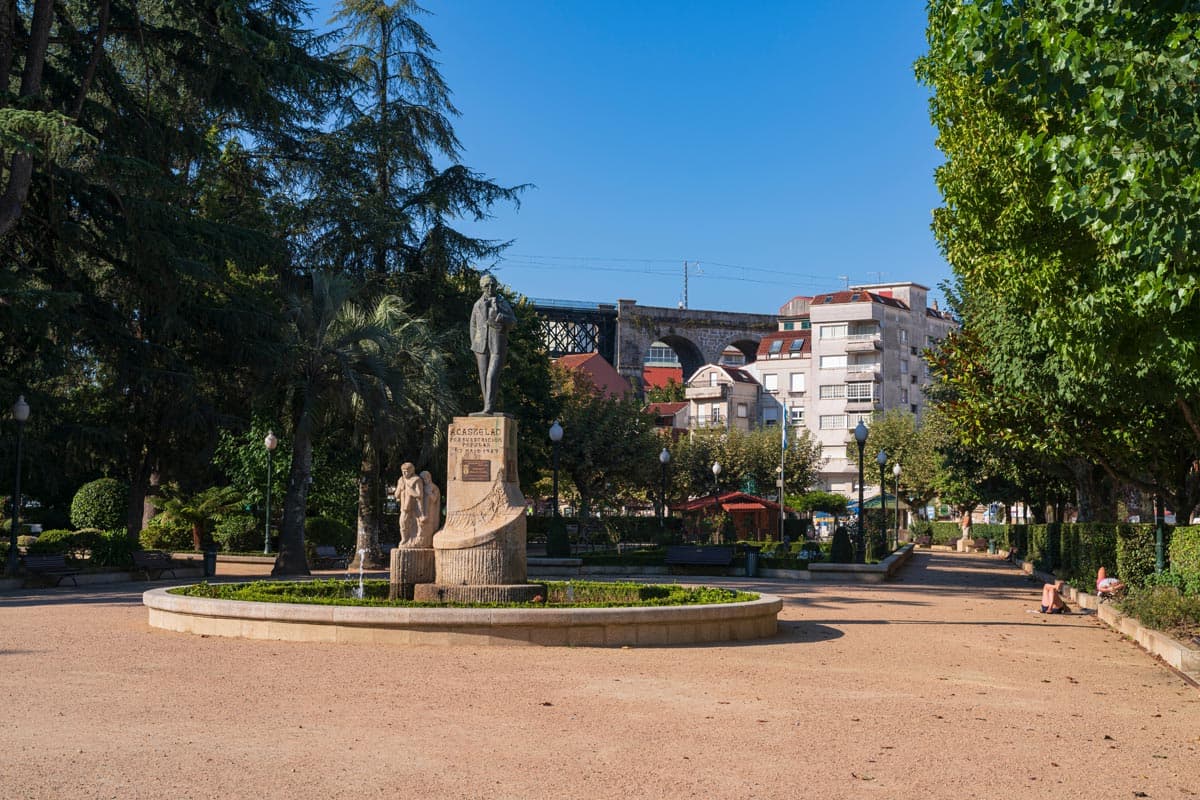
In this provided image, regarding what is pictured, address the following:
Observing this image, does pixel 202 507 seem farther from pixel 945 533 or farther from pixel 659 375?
pixel 659 375

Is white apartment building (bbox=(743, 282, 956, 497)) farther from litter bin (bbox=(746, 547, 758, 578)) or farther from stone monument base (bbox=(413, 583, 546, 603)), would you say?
stone monument base (bbox=(413, 583, 546, 603))

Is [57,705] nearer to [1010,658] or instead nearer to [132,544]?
[1010,658]

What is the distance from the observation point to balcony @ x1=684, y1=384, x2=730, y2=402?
98.5 metres

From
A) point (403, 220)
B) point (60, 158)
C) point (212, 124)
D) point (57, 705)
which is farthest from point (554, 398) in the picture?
point (57, 705)

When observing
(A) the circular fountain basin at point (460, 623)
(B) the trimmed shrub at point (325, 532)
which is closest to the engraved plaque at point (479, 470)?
(A) the circular fountain basin at point (460, 623)

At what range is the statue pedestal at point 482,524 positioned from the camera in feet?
47.4

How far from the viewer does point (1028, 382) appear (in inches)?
760

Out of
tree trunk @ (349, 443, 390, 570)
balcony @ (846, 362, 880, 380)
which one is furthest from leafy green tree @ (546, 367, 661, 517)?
balcony @ (846, 362, 880, 380)

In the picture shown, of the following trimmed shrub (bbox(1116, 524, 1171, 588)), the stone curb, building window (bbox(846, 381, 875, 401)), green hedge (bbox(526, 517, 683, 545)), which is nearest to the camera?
the stone curb

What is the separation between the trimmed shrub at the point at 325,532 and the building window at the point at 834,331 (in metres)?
65.8

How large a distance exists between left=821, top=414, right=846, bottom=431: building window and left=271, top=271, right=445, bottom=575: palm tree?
68313 mm

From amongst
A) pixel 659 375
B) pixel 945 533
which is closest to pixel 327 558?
pixel 945 533

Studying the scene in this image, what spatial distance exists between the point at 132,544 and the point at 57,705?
18.2m

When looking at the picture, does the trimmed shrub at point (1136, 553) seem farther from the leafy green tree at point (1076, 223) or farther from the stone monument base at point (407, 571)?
the stone monument base at point (407, 571)
